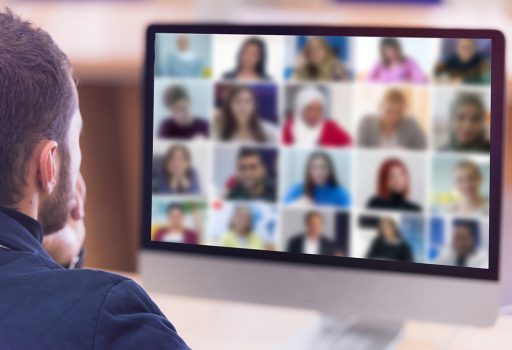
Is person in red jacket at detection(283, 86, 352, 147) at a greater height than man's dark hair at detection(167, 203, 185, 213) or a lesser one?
greater

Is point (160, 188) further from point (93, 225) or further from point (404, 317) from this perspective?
point (93, 225)

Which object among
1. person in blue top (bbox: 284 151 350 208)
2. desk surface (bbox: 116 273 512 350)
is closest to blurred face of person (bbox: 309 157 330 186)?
person in blue top (bbox: 284 151 350 208)

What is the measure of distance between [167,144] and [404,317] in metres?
0.42

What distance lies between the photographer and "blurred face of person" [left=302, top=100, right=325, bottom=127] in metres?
1.24

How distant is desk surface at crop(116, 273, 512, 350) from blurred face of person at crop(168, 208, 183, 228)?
17cm

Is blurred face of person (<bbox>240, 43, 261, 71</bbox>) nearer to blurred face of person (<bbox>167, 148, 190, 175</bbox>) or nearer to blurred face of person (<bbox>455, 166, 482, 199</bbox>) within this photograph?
blurred face of person (<bbox>167, 148, 190, 175</bbox>)

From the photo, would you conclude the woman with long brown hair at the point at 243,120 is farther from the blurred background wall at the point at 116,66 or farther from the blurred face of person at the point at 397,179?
the blurred background wall at the point at 116,66

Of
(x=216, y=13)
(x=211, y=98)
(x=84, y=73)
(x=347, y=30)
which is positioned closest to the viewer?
(x=347, y=30)

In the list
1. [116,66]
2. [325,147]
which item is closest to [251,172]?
[325,147]

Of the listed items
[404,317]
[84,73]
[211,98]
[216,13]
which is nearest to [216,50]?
[211,98]

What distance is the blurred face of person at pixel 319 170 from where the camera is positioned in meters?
1.24

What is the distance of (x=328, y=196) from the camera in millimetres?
1245

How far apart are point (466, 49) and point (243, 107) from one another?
12.5 inches

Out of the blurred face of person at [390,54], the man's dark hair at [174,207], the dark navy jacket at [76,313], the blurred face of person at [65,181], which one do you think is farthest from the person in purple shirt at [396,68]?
the dark navy jacket at [76,313]
